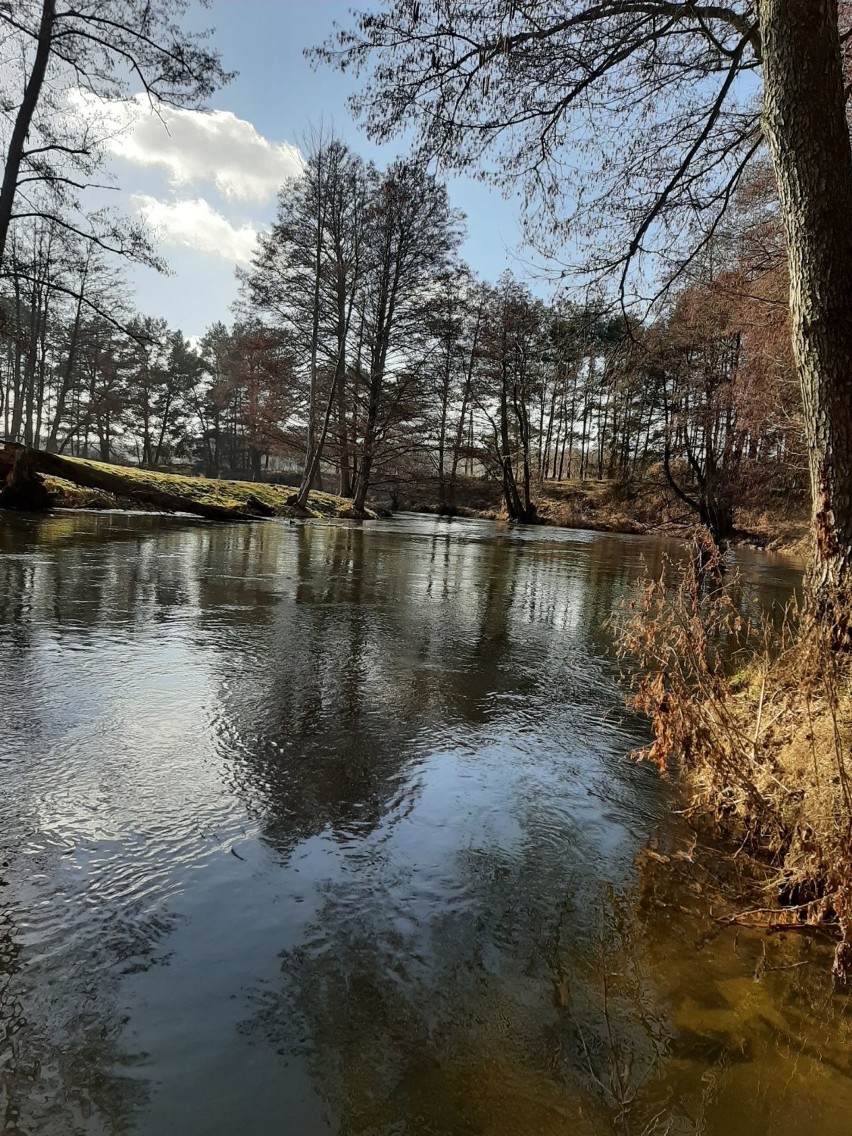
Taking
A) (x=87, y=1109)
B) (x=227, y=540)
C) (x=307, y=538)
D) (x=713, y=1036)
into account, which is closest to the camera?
(x=87, y=1109)

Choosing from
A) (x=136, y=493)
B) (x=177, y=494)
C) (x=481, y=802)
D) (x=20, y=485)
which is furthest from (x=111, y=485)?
(x=481, y=802)

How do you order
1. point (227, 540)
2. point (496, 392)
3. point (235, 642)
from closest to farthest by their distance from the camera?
point (235, 642)
point (227, 540)
point (496, 392)

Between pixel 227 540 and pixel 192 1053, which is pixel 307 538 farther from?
pixel 192 1053

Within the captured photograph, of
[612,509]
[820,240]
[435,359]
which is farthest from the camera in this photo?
[612,509]

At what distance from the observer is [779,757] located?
111 inches

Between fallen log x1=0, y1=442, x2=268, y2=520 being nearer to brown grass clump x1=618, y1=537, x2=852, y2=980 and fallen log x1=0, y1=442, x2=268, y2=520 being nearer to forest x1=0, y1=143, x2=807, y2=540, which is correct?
forest x1=0, y1=143, x2=807, y2=540

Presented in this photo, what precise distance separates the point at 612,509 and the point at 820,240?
3547 centimetres

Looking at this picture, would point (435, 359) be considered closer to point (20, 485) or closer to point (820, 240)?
point (20, 485)

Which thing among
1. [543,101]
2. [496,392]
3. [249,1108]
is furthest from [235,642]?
[496,392]

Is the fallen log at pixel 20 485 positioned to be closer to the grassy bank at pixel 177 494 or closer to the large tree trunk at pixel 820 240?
the grassy bank at pixel 177 494

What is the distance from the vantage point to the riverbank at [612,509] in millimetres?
25797

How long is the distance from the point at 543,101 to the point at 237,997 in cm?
663

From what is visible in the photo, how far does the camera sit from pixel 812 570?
360 cm

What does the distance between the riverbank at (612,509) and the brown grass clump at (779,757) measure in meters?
20.7
